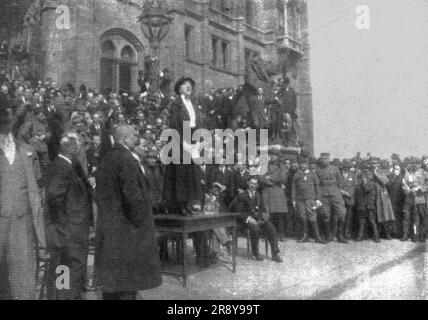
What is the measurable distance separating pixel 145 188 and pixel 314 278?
3109mm

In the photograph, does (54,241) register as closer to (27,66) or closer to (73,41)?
(27,66)

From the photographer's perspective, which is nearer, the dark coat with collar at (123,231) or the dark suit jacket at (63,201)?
the dark coat with collar at (123,231)

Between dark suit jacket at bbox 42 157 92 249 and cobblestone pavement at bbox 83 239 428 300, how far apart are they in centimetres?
116

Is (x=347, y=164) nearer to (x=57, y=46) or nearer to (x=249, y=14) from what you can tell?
(x=57, y=46)

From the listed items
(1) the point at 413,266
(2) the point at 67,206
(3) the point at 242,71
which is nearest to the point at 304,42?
(3) the point at 242,71

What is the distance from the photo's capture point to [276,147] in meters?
11.4

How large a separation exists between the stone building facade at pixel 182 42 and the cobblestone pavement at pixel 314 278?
8096 millimetres

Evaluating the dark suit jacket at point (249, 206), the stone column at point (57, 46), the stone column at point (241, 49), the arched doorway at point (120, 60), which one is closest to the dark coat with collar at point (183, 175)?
the dark suit jacket at point (249, 206)

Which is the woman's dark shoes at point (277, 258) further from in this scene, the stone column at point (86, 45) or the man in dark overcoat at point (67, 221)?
the stone column at point (86, 45)

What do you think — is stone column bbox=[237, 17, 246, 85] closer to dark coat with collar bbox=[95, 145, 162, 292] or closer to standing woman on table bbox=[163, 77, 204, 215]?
standing woman on table bbox=[163, 77, 204, 215]

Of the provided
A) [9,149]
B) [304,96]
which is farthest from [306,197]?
[304,96]

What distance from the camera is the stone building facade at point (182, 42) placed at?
690 inches

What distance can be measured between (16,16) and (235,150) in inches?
443

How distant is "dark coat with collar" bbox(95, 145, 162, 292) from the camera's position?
3881mm
